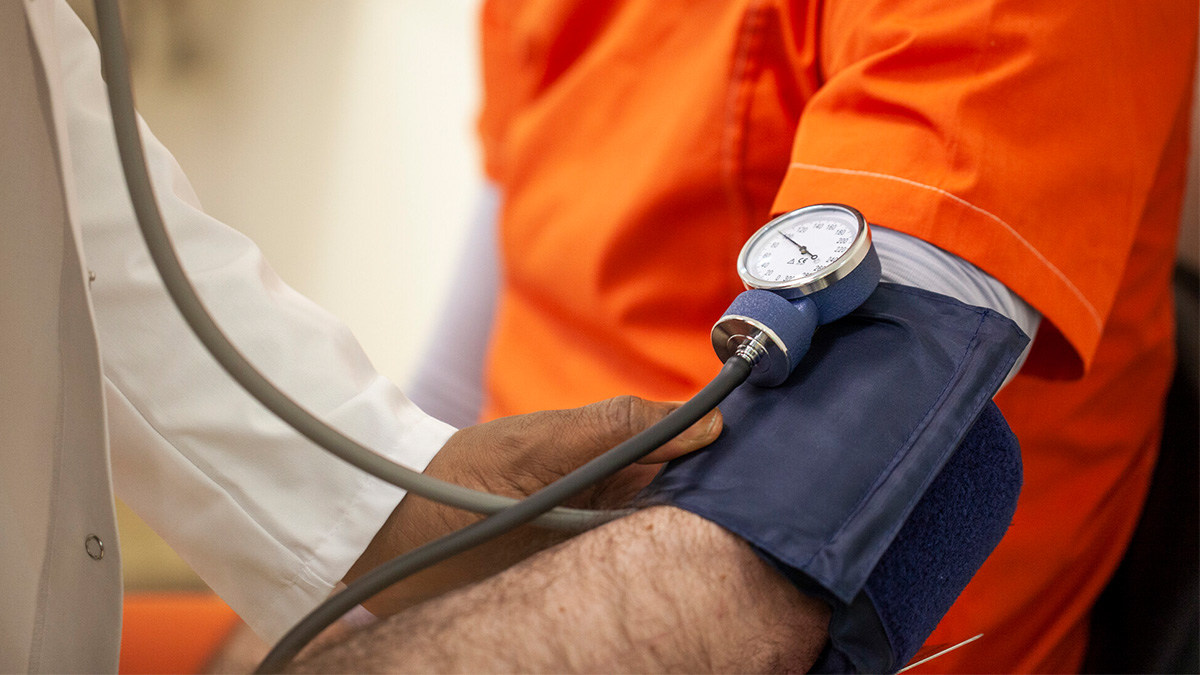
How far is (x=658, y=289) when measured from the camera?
0.69 metres

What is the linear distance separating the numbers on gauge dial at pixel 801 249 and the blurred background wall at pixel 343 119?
3.06 ft

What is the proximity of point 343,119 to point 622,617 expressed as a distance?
1.63m

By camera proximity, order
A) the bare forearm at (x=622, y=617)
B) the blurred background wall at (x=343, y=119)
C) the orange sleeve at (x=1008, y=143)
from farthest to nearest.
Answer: the blurred background wall at (x=343, y=119), the orange sleeve at (x=1008, y=143), the bare forearm at (x=622, y=617)

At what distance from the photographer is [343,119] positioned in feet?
5.72

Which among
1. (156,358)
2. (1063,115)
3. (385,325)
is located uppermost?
(1063,115)

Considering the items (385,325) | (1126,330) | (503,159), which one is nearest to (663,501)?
(1126,330)

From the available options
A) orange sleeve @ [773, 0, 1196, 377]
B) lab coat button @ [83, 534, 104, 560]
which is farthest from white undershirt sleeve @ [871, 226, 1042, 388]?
lab coat button @ [83, 534, 104, 560]

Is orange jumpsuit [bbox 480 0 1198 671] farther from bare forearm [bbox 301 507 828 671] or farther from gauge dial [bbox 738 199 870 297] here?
bare forearm [bbox 301 507 828 671]

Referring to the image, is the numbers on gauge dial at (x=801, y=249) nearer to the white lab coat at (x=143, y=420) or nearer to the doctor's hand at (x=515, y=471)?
the doctor's hand at (x=515, y=471)

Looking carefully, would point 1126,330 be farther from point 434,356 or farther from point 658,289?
point 434,356

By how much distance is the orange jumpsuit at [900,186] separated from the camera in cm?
47

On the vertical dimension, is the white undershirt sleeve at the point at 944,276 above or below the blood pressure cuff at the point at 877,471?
above

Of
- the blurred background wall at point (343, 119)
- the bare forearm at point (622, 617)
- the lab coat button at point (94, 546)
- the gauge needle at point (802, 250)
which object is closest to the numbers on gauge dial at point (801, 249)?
the gauge needle at point (802, 250)

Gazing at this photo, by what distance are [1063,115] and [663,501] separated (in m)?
0.35
